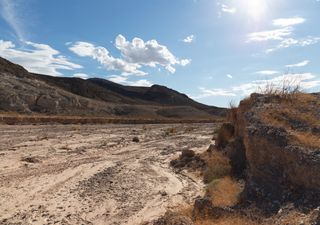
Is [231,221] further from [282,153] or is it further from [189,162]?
[189,162]

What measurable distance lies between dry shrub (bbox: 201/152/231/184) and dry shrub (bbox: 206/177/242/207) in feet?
3.52

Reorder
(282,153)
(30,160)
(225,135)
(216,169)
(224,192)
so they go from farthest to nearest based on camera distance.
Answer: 1. (225,135)
2. (30,160)
3. (216,169)
4. (224,192)
5. (282,153)

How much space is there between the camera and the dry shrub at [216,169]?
54.5 feet

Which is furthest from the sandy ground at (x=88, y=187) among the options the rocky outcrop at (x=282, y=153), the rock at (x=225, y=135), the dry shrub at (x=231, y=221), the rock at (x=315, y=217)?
the rock at (x=315, y=217)

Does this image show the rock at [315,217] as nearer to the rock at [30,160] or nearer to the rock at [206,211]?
the rock at [206,211]

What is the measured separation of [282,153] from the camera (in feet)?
37.3

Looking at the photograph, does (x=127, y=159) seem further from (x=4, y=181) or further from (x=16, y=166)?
(x=4, y=181)

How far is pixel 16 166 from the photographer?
64.8 ft

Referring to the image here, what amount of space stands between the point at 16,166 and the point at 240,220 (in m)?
13.0

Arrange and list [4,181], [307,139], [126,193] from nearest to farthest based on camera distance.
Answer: [307,139] < [126,193] < [4,181]

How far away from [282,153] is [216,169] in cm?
596

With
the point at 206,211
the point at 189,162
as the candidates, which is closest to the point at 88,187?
the point at 206,211

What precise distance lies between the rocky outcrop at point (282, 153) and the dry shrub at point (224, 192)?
553 mm

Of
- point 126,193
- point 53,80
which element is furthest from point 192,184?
point 53,80
